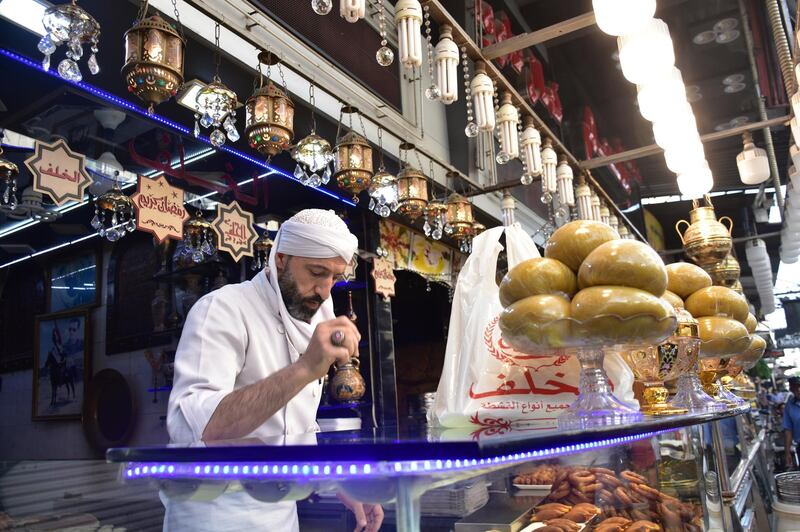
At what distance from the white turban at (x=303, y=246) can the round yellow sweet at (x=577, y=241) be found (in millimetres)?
633

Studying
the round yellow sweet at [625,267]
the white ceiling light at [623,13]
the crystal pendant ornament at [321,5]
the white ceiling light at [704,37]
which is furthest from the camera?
the white ceiling light at [704,37]

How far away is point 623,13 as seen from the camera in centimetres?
265

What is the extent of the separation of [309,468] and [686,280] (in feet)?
7.04

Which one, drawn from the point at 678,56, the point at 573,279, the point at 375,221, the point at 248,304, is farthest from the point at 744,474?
the point at 678,56

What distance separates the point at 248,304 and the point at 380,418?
154 inches

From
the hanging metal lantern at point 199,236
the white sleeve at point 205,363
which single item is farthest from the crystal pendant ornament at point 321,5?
the hanging metal lantern at point 199,236

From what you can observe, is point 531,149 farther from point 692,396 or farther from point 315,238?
point 315,238

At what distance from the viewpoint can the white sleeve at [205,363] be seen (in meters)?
1.46

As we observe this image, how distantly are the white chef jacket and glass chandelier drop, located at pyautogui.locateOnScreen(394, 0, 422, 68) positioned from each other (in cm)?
125

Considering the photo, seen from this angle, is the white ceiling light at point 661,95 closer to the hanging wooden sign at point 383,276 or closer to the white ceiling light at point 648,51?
the white ceiling light at point 648,51

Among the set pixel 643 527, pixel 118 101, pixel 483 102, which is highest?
pixel 118 101

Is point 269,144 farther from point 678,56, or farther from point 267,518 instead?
point 678,56

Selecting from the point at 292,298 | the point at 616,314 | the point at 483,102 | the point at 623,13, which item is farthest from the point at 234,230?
the point at 616,314

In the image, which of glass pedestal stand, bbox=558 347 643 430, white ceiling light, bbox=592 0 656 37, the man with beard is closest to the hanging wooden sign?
white ceiling light, bbox=592 0 656 37
